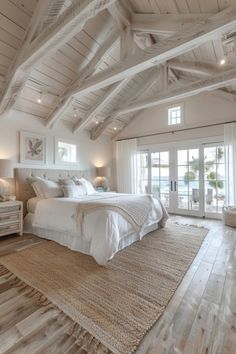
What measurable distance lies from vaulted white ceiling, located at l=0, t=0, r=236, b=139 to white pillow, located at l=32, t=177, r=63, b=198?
156cm

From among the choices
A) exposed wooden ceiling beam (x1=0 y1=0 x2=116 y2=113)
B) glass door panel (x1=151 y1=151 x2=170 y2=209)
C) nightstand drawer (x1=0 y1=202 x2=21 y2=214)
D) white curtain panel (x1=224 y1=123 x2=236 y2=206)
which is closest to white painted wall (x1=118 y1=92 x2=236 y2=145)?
white curtain panel (x1=224 y1=123 x2=236 y2=206)

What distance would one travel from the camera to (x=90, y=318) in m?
1.53

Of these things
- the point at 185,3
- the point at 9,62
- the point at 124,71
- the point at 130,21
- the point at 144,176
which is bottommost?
the point at 144,176

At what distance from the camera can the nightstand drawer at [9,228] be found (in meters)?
3.25

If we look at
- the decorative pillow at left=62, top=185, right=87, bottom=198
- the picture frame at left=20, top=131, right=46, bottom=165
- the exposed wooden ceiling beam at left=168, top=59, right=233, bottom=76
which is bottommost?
the decorative pillow at left=62, top=185, right=87, bottom=198

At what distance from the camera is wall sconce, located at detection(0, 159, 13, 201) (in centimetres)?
351

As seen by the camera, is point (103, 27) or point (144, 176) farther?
point (144, 176)

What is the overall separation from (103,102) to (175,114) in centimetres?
213

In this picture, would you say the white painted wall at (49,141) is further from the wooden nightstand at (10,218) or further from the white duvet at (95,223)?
the white duvet at (95,223)

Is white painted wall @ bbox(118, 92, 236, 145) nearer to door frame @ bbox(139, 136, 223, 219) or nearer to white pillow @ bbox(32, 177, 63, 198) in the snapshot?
door frame @ bbox(139, 136, 223, 219)

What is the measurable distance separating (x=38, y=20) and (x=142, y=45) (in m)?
2.01

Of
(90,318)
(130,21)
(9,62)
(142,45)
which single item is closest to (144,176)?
(142,45)

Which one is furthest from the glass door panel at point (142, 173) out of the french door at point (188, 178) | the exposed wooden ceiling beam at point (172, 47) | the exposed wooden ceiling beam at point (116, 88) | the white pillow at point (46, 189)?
the exposed wooden ceiling beam at point (172, 47)

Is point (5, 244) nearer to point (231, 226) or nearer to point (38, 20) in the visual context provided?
point (38, 20)
